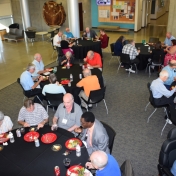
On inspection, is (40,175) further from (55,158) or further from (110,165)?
(110,165)

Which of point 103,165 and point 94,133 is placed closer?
point 103,165

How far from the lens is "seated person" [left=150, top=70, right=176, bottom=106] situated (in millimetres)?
4660

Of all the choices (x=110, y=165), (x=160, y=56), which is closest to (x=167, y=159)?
(x=110, y=165)

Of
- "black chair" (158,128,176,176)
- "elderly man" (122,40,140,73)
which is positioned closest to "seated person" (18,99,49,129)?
"black chair" (158,128,176,176)

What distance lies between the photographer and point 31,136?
3373mm

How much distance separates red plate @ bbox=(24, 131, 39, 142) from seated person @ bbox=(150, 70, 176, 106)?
2.74 metres

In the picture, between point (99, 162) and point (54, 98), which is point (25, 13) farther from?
point (99, 162)

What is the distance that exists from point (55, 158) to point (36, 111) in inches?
51.3

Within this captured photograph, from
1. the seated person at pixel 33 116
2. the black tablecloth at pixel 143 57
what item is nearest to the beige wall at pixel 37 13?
the black tablecloth at pixel 143 57

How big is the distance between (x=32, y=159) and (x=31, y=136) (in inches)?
20.0

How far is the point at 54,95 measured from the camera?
16.1 ft

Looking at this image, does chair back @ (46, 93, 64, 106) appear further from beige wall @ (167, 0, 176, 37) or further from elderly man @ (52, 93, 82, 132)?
beige wall @ (167, 0, 176, 37)

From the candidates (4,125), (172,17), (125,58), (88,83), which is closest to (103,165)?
(4,125)

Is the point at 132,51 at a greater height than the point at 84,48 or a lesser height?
greater
